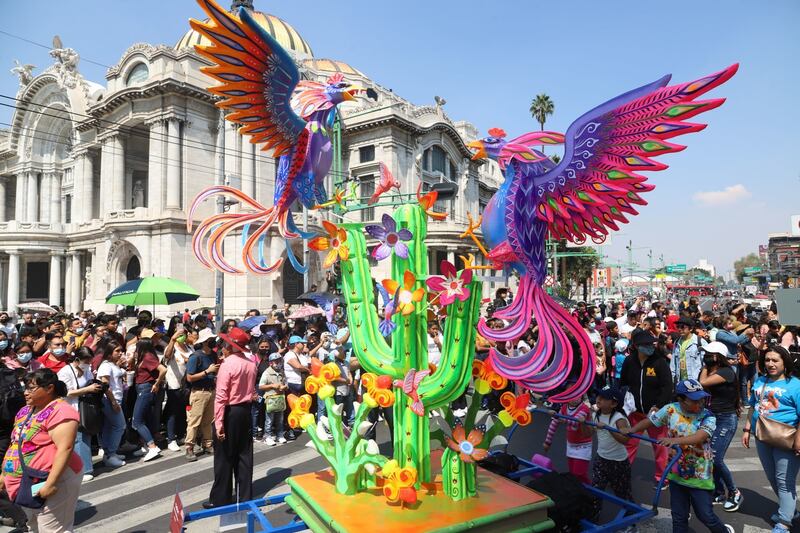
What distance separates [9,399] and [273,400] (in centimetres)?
380

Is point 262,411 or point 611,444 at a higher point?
point 611,444

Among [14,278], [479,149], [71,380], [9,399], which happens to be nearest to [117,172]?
[14,278]

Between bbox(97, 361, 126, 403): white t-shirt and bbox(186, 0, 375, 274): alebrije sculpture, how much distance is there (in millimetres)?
3186

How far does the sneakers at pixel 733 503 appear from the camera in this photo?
5.30m

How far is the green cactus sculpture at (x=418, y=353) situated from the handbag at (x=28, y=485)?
8.30ft

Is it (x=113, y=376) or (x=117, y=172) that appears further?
(x=117, y=172)

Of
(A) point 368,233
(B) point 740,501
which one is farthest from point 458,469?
(B) point 740,501

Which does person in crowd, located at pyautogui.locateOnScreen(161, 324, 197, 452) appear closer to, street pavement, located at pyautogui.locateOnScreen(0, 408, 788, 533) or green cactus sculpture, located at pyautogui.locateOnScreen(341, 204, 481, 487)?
street pavement, located at pyautogui.locateOnScreen(0, 408, 788, 533)

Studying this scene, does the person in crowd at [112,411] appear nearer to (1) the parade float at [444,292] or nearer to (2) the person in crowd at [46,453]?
(2) the person in crowd at [46,453]

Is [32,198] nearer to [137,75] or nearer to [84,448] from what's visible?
[137,75]

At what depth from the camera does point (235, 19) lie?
359 centimetres

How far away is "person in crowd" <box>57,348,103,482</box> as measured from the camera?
628cm

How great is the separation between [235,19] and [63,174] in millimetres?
42876

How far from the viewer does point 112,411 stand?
702 centimetres
